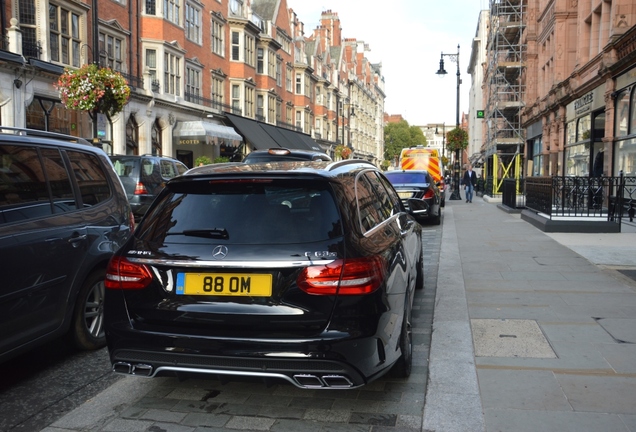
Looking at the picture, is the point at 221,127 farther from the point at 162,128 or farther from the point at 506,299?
the point at 506,299

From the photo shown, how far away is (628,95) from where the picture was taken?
17.1m

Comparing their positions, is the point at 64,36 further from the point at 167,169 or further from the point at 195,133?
the point at 167,169

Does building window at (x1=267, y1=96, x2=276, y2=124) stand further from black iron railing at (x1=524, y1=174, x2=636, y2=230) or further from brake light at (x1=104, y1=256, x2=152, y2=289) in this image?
brake light at (x1=104, y1=256, x2=152, y2=289)

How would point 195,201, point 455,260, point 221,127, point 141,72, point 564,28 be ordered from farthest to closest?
point 221,127
point 141,72
point 564,28
point 455,260
point 195,201

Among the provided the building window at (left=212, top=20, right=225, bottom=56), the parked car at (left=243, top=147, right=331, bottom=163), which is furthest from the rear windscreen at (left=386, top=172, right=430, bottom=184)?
the building window at (left=212, top=20, right=225, bottom=56)

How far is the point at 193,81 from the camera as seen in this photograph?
31.9m

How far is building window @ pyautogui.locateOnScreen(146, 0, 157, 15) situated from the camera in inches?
1095

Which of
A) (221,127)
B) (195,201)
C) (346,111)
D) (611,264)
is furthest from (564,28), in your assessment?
(346,111)

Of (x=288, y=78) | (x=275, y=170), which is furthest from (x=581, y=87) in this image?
(x=288, y=78)

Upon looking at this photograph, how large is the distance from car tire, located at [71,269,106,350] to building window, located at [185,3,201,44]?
28.3 metres

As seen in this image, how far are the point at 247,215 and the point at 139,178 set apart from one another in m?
10.7

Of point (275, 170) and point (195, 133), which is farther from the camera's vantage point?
point (195, 133)

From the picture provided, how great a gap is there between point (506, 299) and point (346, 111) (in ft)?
A: 232

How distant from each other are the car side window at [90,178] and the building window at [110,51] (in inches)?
812
